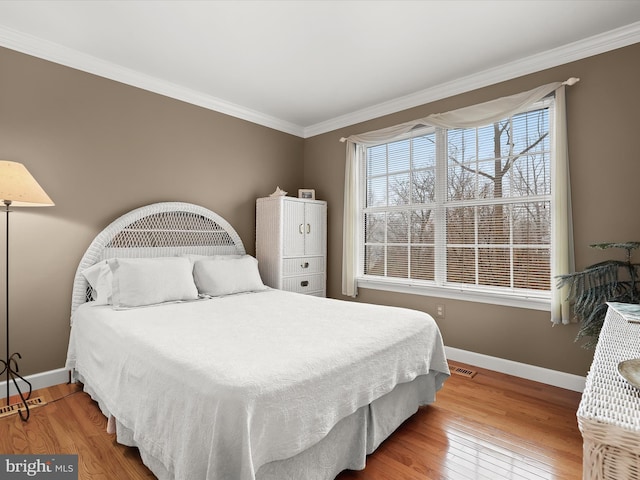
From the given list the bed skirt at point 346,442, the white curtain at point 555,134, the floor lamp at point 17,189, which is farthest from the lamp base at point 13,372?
the white curtain at point 555,134

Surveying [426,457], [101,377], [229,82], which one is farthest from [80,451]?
[229,82]

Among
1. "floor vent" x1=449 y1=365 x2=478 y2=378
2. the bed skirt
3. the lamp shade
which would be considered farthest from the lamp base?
"floor vent" x1=449 y1=365 x2=478 y2=378

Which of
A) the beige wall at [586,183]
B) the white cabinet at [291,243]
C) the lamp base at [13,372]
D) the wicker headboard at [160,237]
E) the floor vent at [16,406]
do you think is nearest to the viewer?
the floor vent at [16,406]

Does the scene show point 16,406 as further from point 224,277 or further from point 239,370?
point 239,370

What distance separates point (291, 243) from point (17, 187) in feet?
7.77

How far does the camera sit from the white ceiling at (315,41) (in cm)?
227

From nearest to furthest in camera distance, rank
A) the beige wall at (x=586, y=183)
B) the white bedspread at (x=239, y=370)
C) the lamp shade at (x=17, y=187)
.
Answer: the white bedspread at (x=239, y=370)
the lamp shade at (x=17, y=187)
the beige wall at (x=586, y=183)

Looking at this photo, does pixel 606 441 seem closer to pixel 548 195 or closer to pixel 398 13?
pixel 398 13

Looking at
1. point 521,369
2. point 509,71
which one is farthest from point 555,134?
point 521,369

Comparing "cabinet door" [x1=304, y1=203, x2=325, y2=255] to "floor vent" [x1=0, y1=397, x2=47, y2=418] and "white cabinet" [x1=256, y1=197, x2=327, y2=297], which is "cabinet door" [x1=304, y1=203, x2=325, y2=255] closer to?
"white cabinet" [x1=256, y1=197, x2=327, y2=297]

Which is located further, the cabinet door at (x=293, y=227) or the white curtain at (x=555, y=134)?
the cabinet door at (x=293, y=227)

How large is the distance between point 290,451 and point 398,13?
2.56 m

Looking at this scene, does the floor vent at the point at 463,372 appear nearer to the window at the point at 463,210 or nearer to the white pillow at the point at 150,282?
the window at the point at 463,210

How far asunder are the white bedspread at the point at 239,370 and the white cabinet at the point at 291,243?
4.26 ft
